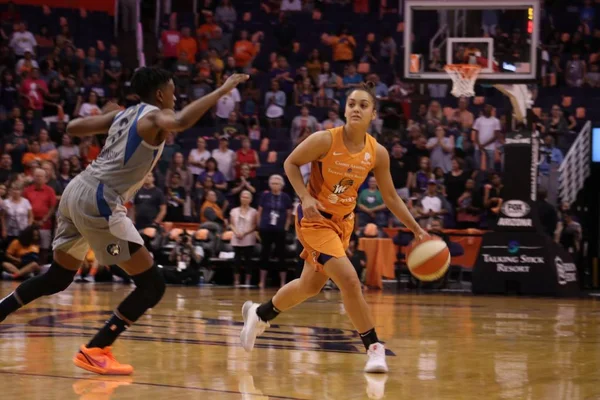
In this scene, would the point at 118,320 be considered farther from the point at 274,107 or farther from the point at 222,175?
the point at 274,107

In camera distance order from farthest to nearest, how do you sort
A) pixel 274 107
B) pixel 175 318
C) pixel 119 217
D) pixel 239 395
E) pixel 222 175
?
1. pixel 274 107
2. pixel 222 175
3. pixel 175 318
4. pixel 119 217
5. pixel 239 395

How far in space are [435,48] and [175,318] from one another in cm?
719

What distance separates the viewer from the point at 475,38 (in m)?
15.2

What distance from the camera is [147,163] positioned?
620 cm

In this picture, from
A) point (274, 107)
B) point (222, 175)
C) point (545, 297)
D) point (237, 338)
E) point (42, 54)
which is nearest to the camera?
point (237, 338)

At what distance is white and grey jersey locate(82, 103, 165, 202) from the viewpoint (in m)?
6.14

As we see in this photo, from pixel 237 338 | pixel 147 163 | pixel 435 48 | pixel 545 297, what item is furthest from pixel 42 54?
pixel 147 163

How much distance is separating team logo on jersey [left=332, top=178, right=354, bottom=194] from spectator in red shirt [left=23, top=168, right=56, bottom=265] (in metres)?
10.3

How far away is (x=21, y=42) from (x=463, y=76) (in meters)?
10.6

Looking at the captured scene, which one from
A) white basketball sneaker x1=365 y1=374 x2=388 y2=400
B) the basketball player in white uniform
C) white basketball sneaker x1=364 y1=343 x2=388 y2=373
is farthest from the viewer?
white basketball sneaker x1=364 y1=343 x2=388 y2=373

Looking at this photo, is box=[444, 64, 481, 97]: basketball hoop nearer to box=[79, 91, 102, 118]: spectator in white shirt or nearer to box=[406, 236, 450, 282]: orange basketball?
box=[79, 91, 102, 118]: spectator in white shirt

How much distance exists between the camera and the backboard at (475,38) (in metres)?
14.9

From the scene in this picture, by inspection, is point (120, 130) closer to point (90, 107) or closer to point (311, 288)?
point (311, 288)

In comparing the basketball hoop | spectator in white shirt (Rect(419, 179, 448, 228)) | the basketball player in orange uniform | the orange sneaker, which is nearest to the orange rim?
the basketball hoop
